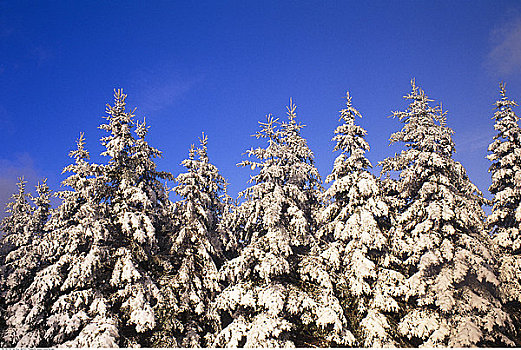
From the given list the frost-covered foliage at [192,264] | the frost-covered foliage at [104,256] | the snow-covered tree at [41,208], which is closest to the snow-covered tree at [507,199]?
the frost-covered foliage at [192,264]

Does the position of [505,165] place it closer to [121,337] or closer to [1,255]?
[121,337]

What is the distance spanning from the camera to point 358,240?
61.9 feet

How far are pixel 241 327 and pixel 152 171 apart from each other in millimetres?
10204

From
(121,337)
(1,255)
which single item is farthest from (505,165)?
(1,255)

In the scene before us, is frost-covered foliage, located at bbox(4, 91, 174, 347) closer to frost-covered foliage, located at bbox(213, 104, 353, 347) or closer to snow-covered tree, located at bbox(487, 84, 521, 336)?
frost-covered foliage, located at bbox(213, 104, 353, 347)

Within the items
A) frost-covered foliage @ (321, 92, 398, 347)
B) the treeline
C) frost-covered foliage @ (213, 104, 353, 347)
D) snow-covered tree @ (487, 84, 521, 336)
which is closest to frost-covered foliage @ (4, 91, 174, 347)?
the treeline

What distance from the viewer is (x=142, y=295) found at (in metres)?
17.5

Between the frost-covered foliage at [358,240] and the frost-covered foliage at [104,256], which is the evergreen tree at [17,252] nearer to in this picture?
the frost-covered foliage at [104,256]

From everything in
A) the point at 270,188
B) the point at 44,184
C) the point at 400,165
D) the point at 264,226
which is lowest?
the point at 264,226

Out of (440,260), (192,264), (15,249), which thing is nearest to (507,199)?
(440,260)

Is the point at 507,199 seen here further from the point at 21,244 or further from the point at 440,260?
the point at 21,244

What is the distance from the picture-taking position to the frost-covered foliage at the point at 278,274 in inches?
675

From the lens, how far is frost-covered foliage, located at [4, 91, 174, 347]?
17062mm

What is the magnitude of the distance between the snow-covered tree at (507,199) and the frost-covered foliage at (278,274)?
10268 mm
